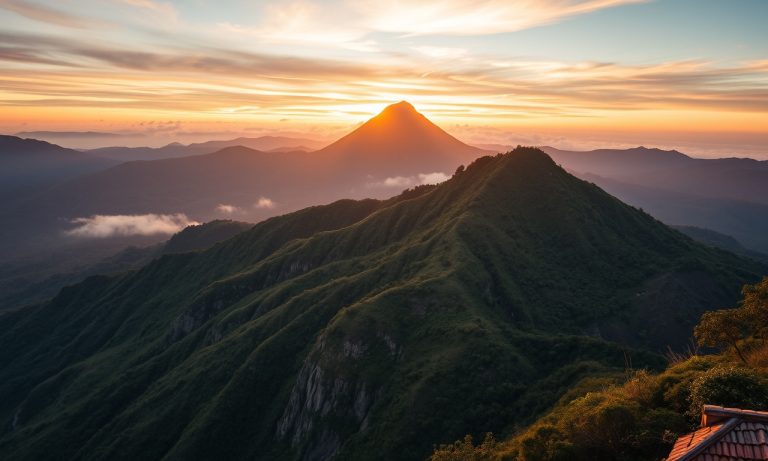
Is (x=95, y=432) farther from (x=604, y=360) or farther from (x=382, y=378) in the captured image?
(x=604, y=360)

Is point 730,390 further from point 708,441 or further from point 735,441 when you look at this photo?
point 708,441

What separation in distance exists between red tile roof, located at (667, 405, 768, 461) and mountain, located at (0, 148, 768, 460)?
6203 centimetres

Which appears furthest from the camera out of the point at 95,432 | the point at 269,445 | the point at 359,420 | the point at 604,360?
the point at 95,432

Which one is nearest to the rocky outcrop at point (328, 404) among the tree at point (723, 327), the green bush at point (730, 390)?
the tree at point (723, 327)

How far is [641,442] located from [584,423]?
12.6 ft

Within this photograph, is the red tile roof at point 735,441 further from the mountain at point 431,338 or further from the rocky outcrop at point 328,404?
the rocky outcrop at point 328,404

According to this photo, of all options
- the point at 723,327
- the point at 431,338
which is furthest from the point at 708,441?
the point at 431,338

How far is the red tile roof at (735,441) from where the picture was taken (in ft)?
65.4

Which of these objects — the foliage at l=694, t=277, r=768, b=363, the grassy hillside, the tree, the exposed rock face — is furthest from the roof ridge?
the exposed rock face

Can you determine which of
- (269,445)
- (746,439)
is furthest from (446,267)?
(746,439)

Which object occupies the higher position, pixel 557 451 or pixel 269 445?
pixel 557 451

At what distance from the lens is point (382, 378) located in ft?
338

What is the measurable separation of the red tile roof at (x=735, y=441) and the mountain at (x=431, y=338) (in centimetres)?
6203

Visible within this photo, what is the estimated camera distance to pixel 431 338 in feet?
341
